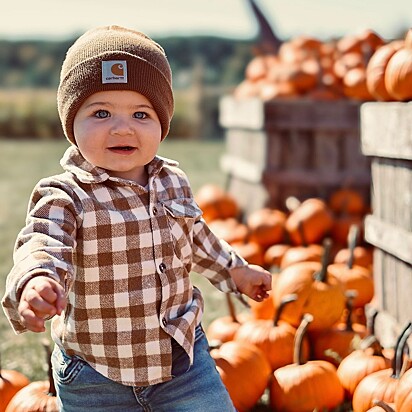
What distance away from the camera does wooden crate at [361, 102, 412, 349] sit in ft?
10.5

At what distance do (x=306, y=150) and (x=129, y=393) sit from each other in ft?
12.6

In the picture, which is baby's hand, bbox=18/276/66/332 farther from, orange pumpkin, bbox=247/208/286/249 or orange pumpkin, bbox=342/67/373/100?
orange pumpkin, bbox=342/67/373/100

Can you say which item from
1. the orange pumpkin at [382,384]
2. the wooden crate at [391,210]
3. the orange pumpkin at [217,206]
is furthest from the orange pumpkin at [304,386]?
the orange pumpkin at [217,206]

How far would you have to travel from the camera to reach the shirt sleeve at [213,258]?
2465mm

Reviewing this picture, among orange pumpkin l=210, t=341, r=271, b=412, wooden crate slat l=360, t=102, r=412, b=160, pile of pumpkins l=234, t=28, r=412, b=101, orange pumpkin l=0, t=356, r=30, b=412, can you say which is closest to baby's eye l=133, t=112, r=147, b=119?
orange pumpkin l=210, t=341, r=271, b=412

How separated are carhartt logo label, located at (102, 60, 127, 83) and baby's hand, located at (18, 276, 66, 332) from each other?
0.65 m

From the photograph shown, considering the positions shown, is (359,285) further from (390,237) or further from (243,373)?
(243,373)

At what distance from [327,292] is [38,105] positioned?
807 inches

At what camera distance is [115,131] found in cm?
206

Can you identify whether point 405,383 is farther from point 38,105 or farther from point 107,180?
point 38,105

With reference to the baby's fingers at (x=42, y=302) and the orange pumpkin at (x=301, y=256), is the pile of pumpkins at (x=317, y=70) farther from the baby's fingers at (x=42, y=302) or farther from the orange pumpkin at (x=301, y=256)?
the baby's fingers at (x=42, y=302)

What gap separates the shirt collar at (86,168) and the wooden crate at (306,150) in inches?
137

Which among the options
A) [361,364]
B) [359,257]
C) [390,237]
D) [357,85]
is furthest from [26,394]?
[357,85]

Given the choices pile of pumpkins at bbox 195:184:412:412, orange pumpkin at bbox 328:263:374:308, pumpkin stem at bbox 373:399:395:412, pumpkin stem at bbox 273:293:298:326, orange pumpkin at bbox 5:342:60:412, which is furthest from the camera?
orange pumpkin at bbox 328:263:374:308
